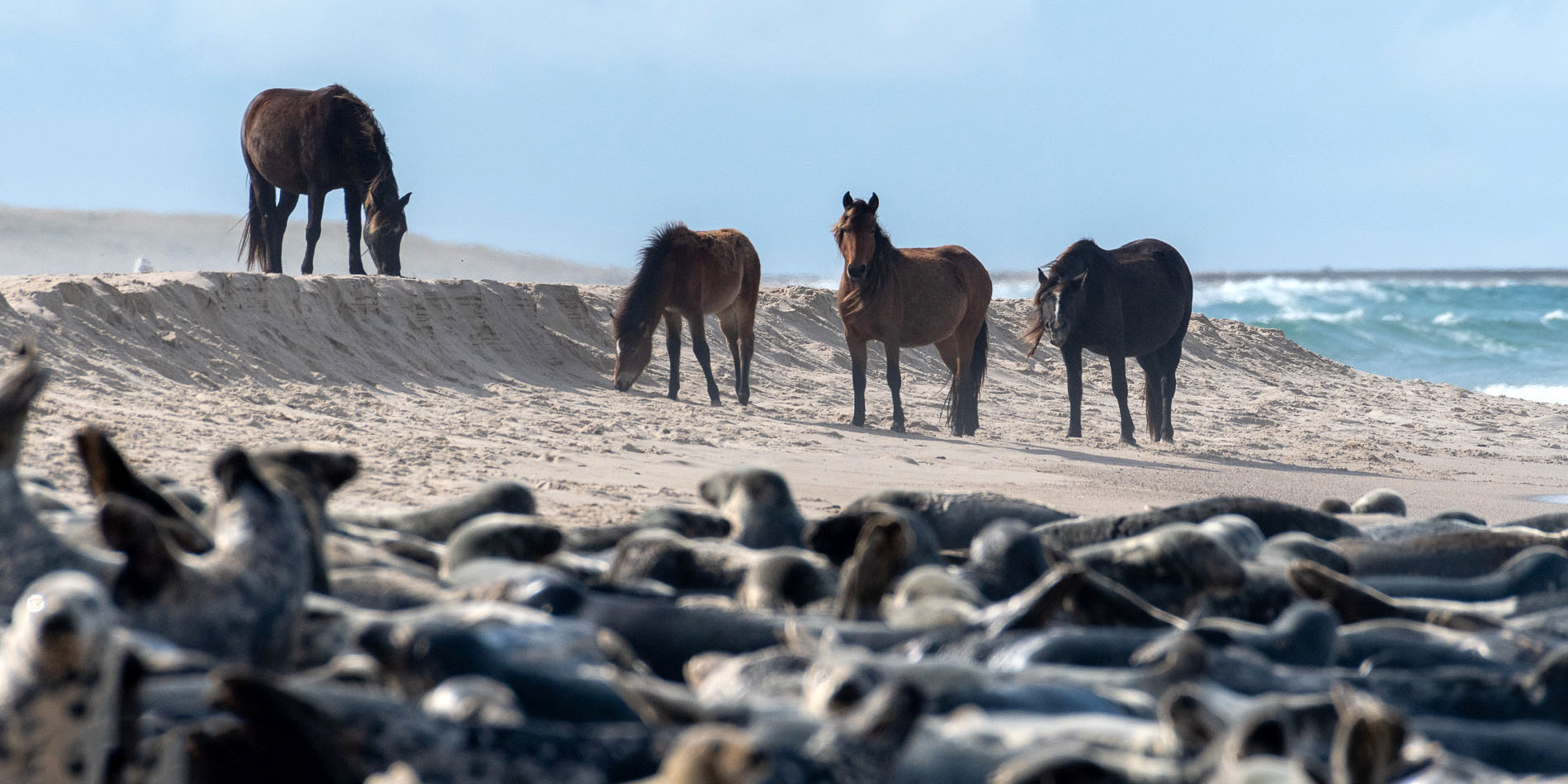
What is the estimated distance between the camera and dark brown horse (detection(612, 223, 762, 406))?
1095 centimetres

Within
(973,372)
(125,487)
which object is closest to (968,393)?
(973,372)

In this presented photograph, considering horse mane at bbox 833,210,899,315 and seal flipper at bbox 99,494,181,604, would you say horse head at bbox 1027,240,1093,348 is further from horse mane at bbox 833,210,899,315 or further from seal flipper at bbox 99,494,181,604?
seal flipper at bbox 99,494,181,604

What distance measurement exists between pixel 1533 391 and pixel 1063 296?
52.3ft

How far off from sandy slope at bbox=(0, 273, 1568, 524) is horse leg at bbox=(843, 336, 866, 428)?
220 mm

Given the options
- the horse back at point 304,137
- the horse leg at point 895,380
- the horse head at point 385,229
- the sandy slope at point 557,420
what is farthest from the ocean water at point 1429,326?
the horse back at point 304,137

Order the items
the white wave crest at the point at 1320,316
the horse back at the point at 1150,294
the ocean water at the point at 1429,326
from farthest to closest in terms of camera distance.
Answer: the white wave crest at the point at 1320,316 → the ocean water at the point at 1429,326 → the horse back at the point at 1150,294

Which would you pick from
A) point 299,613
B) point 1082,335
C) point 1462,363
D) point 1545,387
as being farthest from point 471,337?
point 1462,363

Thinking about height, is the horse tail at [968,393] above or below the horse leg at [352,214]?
below

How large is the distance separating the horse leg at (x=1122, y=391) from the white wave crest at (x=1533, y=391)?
44.4ft

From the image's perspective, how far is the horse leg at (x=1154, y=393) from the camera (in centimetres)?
1162

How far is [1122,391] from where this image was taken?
11344mm

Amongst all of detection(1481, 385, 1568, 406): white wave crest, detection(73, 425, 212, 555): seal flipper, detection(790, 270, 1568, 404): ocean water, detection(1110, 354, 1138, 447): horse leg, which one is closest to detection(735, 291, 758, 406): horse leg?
detection(1110, 354, 1138, 447): horse leg

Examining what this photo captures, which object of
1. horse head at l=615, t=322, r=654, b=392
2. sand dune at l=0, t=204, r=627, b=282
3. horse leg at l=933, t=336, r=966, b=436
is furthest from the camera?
sand dune at l=0, t=204, r=627, b=282

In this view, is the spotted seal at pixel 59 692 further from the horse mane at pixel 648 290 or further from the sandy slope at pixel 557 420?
the horse mane at pixel 648 290
